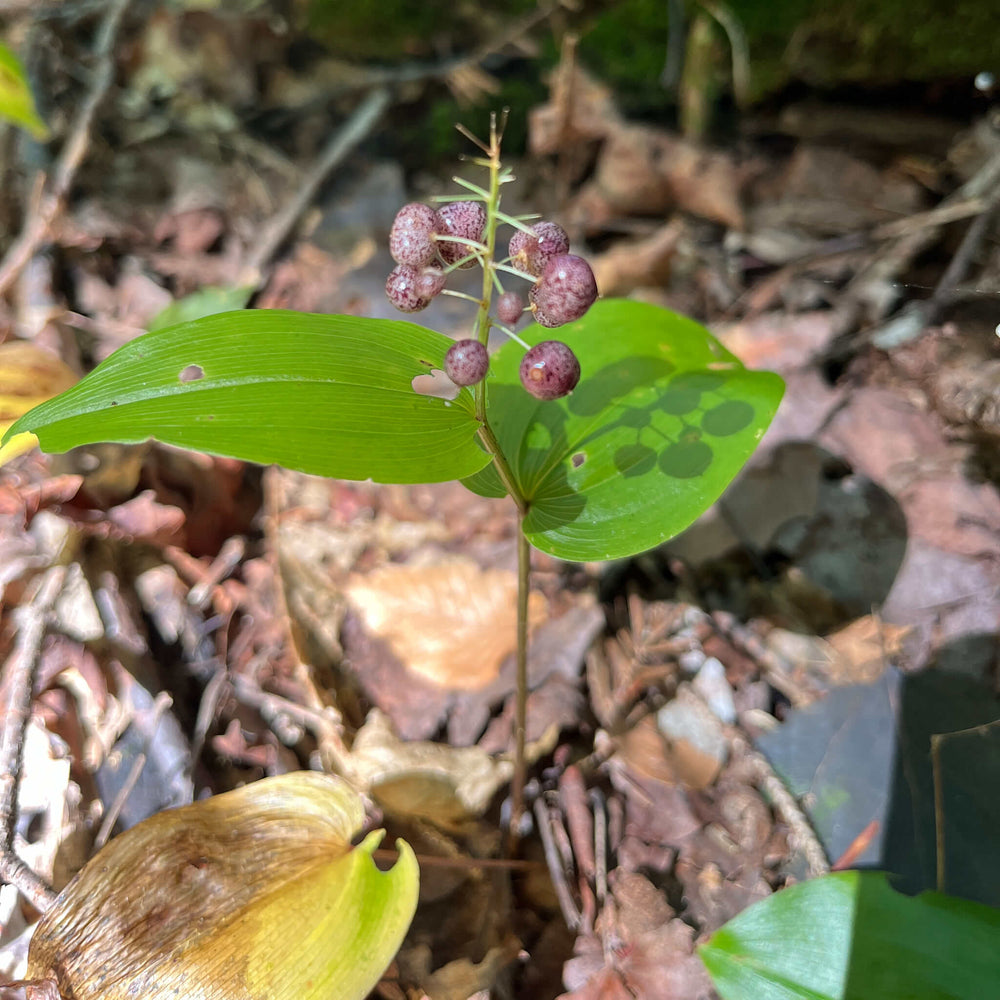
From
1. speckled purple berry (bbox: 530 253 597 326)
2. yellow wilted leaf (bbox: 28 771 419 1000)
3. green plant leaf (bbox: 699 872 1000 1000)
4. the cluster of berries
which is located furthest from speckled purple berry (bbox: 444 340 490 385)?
green plant leaf (bbox: 699 872 1000 1000)

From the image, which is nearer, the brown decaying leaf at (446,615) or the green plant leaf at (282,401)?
the green plant leaf at (282,401)

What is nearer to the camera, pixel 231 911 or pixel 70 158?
pixel 231 911

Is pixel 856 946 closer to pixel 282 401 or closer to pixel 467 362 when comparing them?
pixel 467 362

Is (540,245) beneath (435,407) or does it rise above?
above

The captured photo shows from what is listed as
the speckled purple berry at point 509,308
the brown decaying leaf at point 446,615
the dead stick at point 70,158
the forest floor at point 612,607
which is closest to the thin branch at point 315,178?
the forest floor at point 612,607

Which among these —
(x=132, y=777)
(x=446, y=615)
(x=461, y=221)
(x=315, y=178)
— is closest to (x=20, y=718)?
(x=132, y=777)

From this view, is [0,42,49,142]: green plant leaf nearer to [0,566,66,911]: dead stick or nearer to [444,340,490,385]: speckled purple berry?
[0,566,66,911]: dead stick

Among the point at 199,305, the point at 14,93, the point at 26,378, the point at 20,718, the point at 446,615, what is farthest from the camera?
the point at 199,305

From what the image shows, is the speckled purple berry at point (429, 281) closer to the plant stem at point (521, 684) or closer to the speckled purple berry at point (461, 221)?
the speckled purple berry at point (461, 221)
